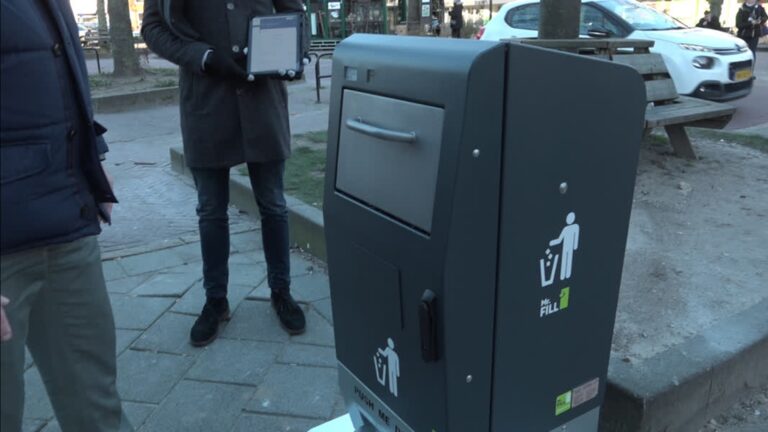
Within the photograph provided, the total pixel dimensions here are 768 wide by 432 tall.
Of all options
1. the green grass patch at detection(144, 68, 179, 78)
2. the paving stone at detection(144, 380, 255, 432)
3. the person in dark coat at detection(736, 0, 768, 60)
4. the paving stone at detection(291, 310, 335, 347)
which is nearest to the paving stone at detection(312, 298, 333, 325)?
the paving stone at detection(291, 310, 335, 347)

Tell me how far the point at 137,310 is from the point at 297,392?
119 centimetres

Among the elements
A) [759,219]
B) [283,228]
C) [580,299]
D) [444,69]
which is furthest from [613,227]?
[759,219]

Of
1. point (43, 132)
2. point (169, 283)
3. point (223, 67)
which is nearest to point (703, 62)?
point (169, 283)

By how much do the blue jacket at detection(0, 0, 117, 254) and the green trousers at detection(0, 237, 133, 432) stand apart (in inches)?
2.6

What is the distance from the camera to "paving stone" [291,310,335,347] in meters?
3.05

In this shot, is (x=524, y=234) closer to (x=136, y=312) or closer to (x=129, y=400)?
(x=129, y=400)

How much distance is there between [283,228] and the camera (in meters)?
3.07

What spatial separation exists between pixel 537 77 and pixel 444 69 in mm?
229

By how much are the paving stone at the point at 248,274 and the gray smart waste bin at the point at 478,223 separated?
6.03 feet

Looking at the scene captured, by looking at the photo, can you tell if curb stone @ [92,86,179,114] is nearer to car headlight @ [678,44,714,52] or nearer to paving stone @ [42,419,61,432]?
car headlight @ [678,44,714,52]

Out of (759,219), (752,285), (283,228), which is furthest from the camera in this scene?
(759,219)

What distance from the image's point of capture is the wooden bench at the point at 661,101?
5453 millimetres

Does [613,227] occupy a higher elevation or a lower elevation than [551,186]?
lower

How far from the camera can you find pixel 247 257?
162 inches
